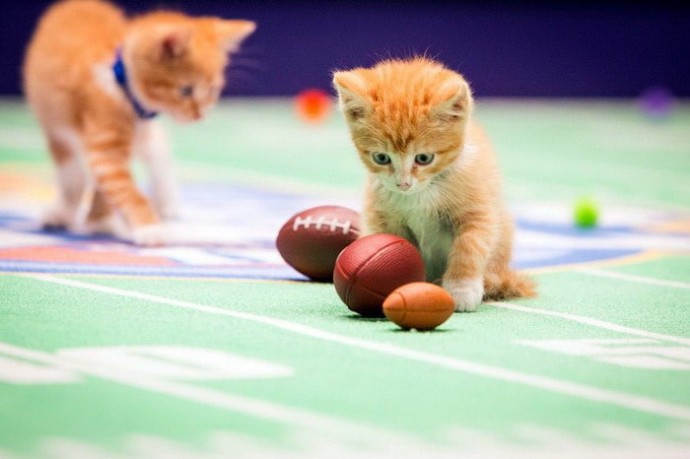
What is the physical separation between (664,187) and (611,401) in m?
7.06

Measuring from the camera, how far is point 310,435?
314 centimetres

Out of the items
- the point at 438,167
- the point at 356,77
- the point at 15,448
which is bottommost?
the point at 15,448

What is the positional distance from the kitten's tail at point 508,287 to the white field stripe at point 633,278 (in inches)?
31.0

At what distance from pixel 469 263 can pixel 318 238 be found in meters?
0.82

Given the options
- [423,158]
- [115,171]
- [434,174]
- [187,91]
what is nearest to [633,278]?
[434,174]

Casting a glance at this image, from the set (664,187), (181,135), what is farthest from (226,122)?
(664,187)

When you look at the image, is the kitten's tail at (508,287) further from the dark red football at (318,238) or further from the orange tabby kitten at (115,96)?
the orange tabby kitten at (115,96)

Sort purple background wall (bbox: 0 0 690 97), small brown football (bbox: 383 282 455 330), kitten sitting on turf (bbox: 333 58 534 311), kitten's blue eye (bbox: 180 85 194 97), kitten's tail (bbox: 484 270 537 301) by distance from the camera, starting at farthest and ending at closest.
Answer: purple background wall (bbox: 0 0 690 97)
kitten's blue eye (bbox: 180 85 194 97)
kitten's tail (bbox: 484 270 537 301)
kitten sitting on turf (bbox: 333 58 534 311)
small brown football (bbox: 383 282 455 330)

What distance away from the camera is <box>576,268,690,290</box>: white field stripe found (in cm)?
576

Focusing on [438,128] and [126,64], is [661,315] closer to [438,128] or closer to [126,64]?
[438,128]

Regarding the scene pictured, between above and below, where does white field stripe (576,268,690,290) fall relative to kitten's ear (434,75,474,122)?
below

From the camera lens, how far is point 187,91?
6992mm

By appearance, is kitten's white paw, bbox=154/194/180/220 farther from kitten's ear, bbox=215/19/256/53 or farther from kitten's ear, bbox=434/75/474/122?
kitten's ear, bbox=434/75/474/122

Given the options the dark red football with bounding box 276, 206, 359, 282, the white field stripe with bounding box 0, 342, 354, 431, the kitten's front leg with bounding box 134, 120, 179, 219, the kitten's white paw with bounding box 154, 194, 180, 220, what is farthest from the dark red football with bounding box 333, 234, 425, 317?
the kitten's white paw with bounding box 154, 194, 180, 220
